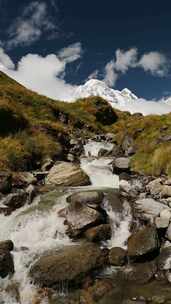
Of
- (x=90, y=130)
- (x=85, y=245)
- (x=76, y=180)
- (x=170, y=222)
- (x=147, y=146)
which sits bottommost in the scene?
(x=85, y=245)

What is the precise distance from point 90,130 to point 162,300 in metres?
51.9

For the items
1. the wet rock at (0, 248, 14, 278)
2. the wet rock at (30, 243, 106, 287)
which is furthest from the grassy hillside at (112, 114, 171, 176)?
the wet rock at (0, 248, 14, 278)

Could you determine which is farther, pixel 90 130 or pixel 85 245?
pixel 90 130

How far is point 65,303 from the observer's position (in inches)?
660

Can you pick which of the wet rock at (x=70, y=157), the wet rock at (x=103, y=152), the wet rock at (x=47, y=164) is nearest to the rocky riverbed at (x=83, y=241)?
the wet rock at (x=47, y=164)

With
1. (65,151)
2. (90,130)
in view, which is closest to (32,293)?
(65,151)

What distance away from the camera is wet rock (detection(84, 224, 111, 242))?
69.2ft

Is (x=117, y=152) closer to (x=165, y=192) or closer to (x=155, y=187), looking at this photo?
(x=155, y=187)

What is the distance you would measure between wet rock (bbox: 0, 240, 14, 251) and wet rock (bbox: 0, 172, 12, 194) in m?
7.53

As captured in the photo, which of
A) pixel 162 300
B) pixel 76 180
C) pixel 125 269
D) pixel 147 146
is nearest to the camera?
pixel 162 300

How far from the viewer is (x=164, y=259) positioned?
753 inches

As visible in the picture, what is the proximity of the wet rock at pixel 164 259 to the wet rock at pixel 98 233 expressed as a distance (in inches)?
145

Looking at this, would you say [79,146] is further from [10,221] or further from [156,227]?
[156,227]

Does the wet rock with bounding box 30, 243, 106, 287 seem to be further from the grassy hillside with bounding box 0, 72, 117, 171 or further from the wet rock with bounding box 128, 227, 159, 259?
the grassy hillside with bounding box 0, 72, 117, 171
